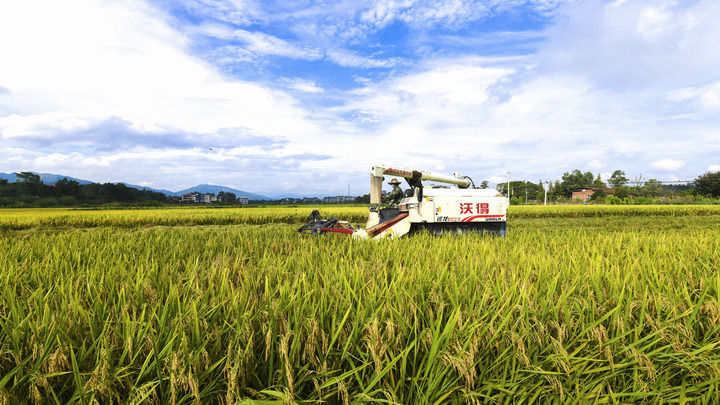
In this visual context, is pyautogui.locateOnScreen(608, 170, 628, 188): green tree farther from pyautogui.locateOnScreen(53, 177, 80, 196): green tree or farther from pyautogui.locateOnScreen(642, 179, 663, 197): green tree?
pyautogui.locateOnScreen(53, 177, 80, 196): green tree

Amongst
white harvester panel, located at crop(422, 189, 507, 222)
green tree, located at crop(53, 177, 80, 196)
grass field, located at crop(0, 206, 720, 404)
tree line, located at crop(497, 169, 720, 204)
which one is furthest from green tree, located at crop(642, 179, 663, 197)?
green tree, located at crop(53, 177, 80, 196)

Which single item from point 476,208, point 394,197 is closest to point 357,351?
point 476,208

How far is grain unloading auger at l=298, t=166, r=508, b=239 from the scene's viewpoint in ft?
21.2

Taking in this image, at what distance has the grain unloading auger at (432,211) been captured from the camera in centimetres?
645

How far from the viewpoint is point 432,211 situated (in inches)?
254

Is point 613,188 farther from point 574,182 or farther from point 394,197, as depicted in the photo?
point 394,197

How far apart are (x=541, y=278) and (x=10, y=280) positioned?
174 inches

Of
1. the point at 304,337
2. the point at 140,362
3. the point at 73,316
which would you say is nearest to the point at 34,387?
the point at 140,362

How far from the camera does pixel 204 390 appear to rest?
1.27 metres

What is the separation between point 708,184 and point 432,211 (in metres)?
95.9

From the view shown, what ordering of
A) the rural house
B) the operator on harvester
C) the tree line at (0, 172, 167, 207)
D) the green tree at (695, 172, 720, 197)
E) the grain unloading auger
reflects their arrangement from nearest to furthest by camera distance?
the grain unloading auger
the operator on harvester
the tree line at (0, 172, 167, 207)
the green tree at (695, 172, 720, 197)
the rural house

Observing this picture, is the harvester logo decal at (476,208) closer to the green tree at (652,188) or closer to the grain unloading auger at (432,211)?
the grain unloading auger at (432,211)

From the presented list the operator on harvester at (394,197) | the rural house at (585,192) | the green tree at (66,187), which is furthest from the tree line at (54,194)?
the rural house at (585,192)

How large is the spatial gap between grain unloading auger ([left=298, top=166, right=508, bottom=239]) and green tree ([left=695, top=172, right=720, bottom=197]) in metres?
89.1
